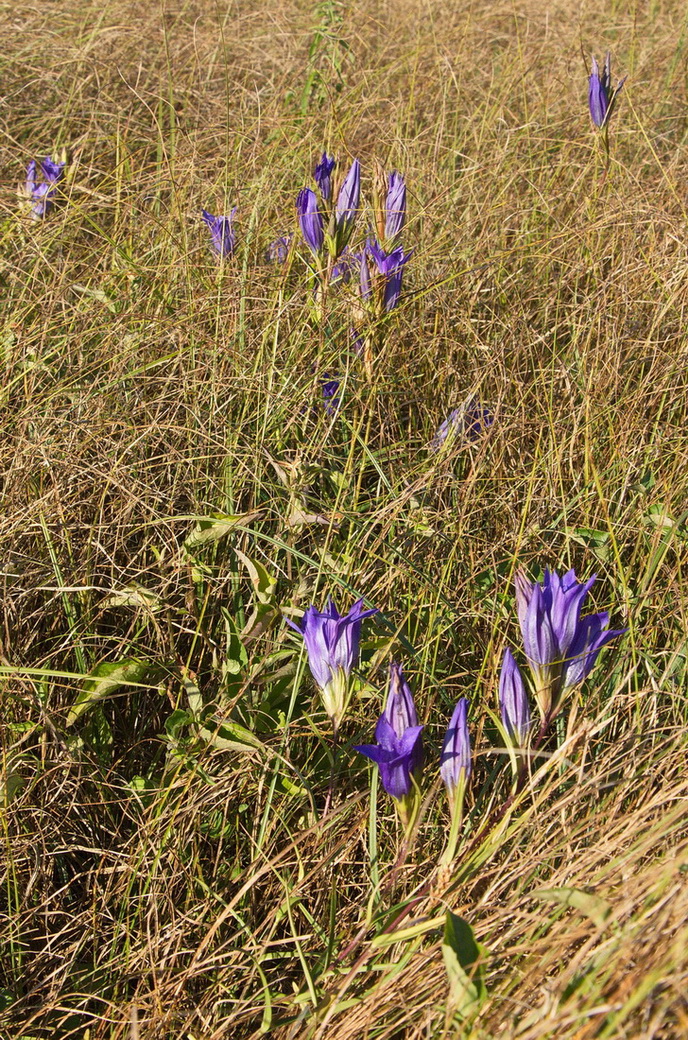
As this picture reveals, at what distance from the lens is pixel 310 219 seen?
1817mm

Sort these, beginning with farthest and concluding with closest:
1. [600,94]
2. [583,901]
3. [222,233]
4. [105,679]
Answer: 1. [600,94]
2. [222,233]
3. [105,679]
4. [583,901]

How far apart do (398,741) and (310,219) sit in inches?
43.2

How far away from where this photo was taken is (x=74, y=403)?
1.71 metres

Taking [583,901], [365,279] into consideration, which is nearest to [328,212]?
[365,279]

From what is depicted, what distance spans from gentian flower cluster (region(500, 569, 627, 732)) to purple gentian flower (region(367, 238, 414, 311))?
809 mm

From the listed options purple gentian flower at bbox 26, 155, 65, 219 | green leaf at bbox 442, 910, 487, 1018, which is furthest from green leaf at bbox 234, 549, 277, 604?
purple gentian flower at bbox 26, 155, 65, 219

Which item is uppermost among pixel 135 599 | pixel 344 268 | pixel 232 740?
pixel 344 268

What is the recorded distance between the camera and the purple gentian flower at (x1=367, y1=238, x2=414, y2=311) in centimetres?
173

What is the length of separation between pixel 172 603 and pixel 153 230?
1033 mm

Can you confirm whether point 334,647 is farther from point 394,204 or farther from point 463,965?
point 394,204

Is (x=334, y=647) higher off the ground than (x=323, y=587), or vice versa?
(x=334, y=647)

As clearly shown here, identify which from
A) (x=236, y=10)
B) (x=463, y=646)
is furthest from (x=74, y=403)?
(x=236, y=10)

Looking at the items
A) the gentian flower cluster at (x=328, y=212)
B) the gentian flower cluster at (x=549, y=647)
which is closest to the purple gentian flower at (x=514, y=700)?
the gentian flower cluster at (x=549, y=647)

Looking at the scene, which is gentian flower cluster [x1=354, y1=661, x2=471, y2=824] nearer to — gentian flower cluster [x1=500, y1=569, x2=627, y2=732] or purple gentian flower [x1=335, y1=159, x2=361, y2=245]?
gentian flower cluster [x1=500, y1=569, x2=627, y2=732]
